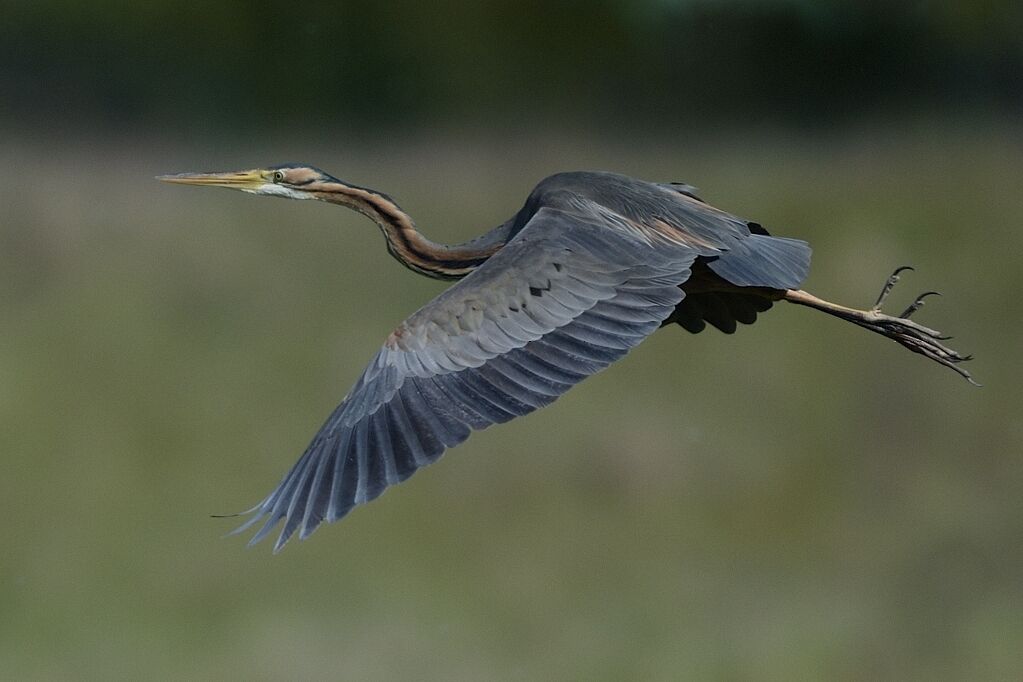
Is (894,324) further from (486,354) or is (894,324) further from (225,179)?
(225,179)

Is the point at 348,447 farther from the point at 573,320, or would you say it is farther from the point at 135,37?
the point at 135,37

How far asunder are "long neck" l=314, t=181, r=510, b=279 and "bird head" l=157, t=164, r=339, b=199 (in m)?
0.09

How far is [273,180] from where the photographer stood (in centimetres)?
340

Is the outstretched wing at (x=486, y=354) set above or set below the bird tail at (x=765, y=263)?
below

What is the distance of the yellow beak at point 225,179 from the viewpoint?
335 cm

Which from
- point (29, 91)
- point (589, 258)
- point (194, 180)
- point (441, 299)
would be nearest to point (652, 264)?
point (589, 258)

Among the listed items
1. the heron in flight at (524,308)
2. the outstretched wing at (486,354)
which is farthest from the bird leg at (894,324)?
the outstretched wing at (486,354)

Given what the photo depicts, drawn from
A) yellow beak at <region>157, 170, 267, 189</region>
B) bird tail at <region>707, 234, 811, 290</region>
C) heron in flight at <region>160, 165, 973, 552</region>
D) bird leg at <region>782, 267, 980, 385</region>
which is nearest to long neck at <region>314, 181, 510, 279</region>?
heron in flight at <region>160, 165, 973, 552</region>

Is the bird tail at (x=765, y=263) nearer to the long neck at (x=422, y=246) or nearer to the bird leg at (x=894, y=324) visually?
the bird leg at (x=894, y=324)

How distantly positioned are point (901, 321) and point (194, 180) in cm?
146

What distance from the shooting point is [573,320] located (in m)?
2.82

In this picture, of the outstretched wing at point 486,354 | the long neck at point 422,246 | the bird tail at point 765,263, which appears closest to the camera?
the outstretched wing at point 486,354

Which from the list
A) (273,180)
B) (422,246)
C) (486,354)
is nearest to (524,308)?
(486,354)

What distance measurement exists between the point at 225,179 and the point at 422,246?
448 millimetres
